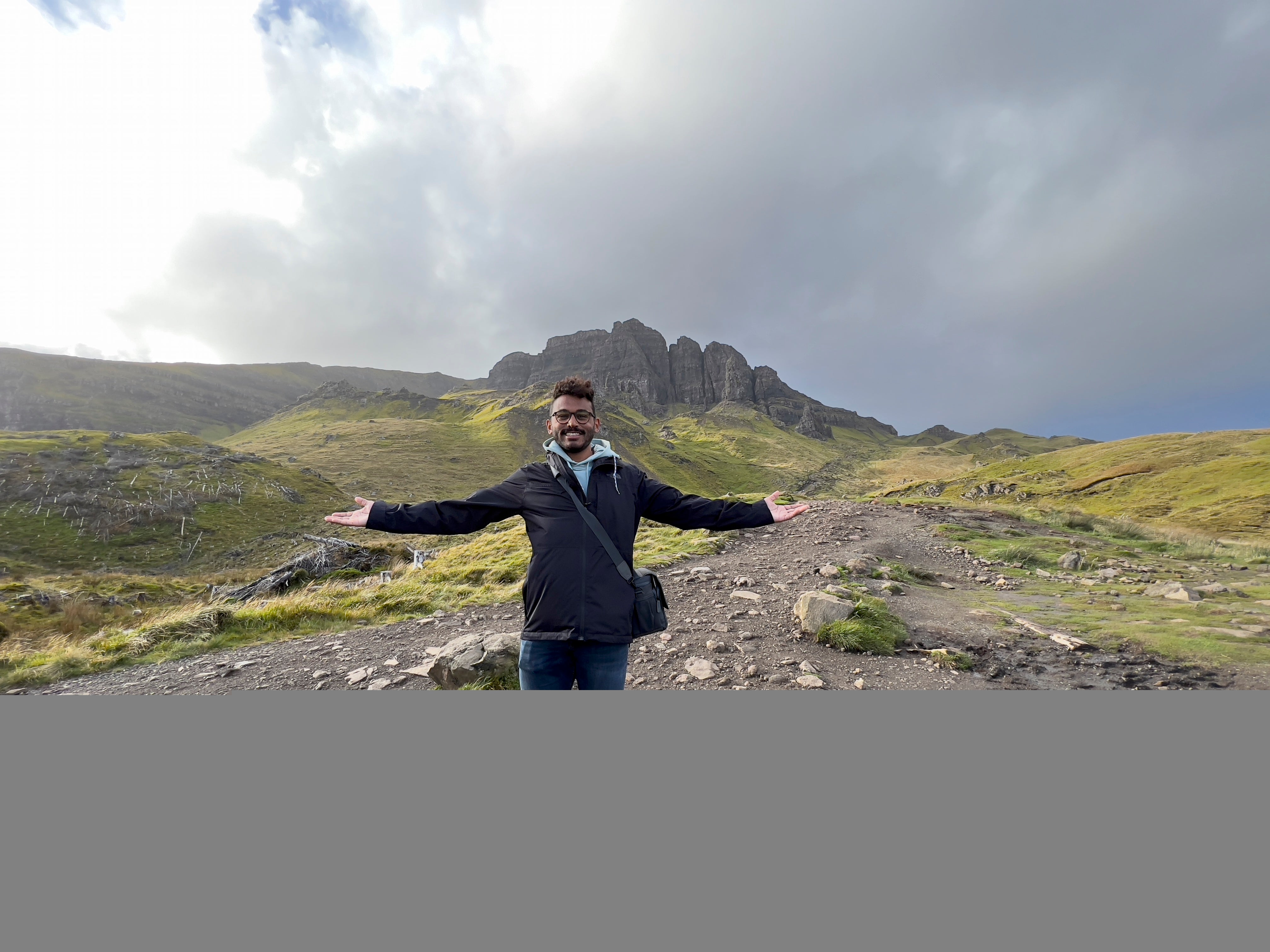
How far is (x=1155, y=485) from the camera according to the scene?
34594 mm

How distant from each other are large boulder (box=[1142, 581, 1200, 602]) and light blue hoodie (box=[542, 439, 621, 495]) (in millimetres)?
9824

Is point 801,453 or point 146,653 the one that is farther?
point 801,453

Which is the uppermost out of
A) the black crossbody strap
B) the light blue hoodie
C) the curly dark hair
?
the curly dark hair

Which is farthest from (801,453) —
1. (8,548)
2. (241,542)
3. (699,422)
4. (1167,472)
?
(8,548)

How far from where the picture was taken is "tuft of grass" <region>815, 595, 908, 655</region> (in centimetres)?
580

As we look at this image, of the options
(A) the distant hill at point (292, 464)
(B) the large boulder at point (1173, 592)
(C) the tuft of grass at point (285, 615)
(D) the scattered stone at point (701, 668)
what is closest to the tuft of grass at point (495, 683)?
(C) the tuft of grass at point (285, 615)

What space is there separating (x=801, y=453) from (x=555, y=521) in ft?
572

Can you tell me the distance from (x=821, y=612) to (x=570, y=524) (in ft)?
14.6

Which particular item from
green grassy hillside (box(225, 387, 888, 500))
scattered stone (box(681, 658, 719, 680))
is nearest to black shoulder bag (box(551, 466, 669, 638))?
scattered stone (box(681, 658, 719, 680))

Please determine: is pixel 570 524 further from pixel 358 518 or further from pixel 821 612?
pixel 821 612

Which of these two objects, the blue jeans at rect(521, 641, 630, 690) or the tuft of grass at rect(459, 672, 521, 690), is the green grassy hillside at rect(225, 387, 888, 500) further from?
the blue jeans at rect(521, 641, 630, 690)

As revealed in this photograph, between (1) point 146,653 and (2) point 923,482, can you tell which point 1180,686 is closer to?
(1) point 146,653

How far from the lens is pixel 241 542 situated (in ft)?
133

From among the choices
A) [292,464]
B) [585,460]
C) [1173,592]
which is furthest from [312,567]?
[292,464]
